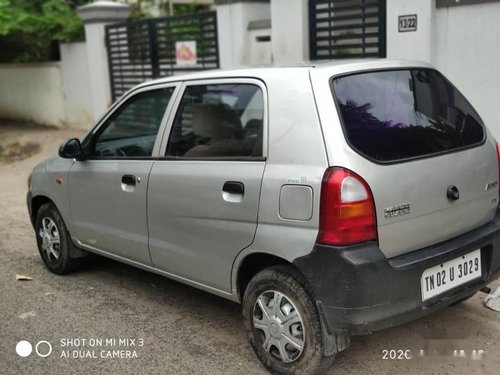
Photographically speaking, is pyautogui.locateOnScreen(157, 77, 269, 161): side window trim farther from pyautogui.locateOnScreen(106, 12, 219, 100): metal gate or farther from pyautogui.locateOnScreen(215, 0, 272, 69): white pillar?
pyautogui.locateOnScreen(106, 12, 219, 100): metal gate

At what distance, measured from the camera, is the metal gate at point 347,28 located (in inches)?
279

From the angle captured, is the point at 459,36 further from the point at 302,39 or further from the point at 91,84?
the point at 91,84

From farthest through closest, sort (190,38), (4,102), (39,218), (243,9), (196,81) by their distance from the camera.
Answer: (4,102) → (190,38) → (243,9) → (39,218) → (196,81)

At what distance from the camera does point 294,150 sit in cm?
324

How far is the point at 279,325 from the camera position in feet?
11.1

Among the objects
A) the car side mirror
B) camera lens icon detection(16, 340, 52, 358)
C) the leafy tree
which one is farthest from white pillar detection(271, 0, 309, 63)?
the leafy tree

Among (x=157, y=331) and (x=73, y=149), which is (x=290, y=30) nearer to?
(x=73, y=149)

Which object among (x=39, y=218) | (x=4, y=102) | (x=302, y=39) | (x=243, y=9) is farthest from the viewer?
(x=4, y=102)

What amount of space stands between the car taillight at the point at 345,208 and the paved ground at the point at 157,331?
37.3 inches

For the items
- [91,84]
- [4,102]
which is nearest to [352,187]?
[91,84]

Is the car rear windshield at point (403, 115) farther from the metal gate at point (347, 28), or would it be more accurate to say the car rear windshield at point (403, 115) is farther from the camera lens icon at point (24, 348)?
the metal gate at point (347, 28)

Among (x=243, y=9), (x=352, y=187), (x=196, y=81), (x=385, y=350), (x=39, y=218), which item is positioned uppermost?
(x=243, y=9)

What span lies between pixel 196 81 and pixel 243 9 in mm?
5094

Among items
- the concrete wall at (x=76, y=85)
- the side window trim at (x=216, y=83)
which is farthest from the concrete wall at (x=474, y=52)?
the concrete wall at (x=76, y=85)
